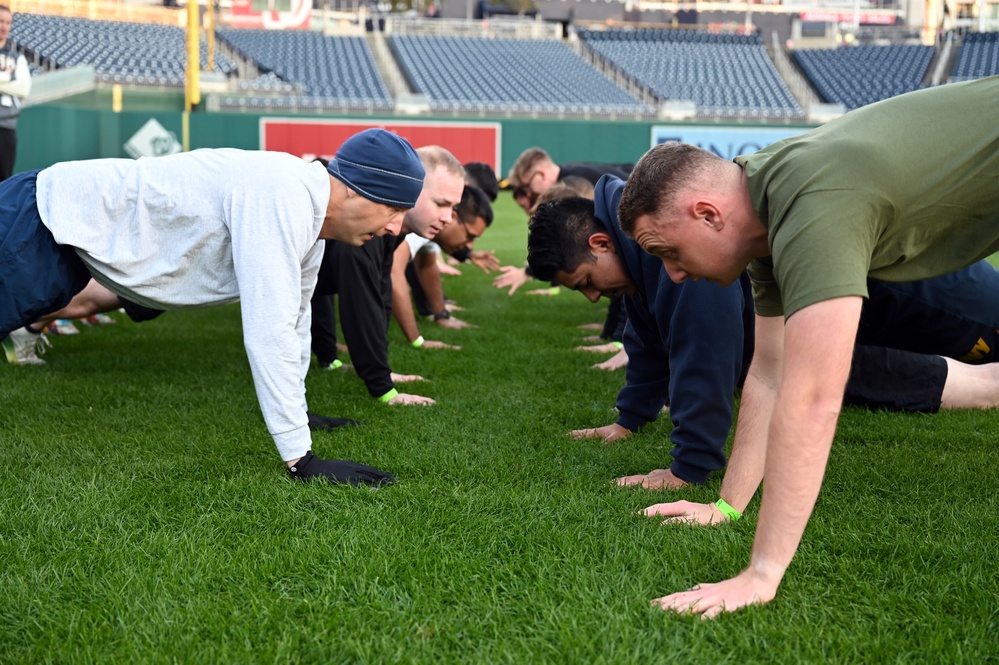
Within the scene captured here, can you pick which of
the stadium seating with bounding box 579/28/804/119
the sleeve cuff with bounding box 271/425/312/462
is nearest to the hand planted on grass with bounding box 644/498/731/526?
the sleeve cuff with bounding box 271/425/312/462

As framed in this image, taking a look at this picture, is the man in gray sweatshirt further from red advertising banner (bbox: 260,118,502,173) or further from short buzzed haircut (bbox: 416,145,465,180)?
red advertising banner (bbox: 260,118,502,173)

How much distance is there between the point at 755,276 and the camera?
105 inches

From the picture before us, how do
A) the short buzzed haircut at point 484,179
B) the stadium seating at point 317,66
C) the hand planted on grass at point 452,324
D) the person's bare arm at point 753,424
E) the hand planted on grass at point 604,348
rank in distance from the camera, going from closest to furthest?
the person's bare arm at point 753,424
the hand planted on grass at point 604,348
the short buzzed haircut at point 484,179
the hand planted on grass at point 452,324
the stadium seating at point 317,66

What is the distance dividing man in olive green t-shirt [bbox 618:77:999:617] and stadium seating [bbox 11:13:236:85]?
23.7 meters

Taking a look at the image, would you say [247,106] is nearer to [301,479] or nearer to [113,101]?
[113,101]

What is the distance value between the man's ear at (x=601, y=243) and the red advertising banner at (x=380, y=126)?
19.6 m

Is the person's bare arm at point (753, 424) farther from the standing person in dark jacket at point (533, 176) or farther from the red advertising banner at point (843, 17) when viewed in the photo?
the red advertising banner at point (843, 17)

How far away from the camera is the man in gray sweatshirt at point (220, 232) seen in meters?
3.19

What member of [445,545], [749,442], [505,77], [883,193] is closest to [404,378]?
[445,545]

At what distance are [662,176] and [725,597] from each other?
103cm

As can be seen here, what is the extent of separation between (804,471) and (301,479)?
188cm

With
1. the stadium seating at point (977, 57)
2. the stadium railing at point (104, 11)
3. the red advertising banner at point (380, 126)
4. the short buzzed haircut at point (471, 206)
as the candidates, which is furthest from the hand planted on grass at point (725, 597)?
the stadium railing at point (104, 11)

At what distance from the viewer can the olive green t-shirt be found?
6.63ft

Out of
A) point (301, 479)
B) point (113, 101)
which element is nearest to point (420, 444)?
point (301, 479)
